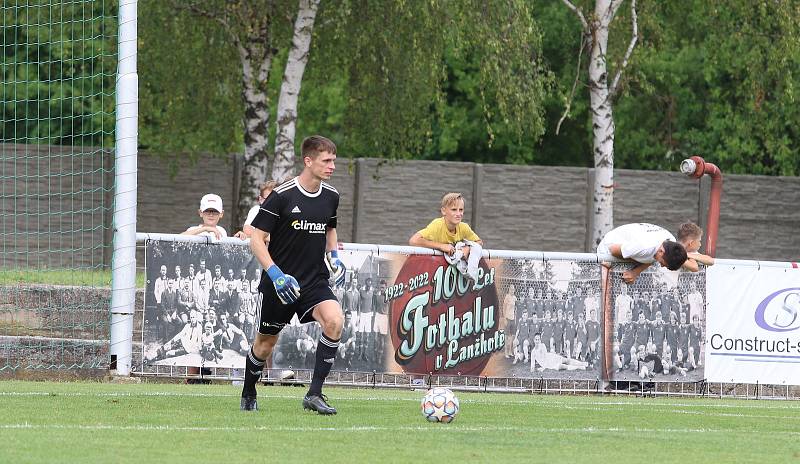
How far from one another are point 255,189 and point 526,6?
514cm

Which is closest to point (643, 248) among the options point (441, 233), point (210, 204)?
point (441, 233)

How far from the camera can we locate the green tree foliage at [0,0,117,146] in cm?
1744

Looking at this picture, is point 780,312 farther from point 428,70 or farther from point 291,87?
point 291,87

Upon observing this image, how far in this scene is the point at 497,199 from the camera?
85.7ft

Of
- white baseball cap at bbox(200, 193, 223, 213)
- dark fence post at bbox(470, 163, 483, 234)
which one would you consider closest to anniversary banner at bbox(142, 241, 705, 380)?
white baseball cap at bbox(200, 193, 223, 213)

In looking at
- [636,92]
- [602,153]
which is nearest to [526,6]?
[602,153]

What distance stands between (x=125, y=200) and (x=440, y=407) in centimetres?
497

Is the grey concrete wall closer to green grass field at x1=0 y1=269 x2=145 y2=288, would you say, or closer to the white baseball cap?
green grass field at x1=0 y1=269 x2=145 y2=288

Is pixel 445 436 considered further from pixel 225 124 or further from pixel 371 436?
pixel 225 124

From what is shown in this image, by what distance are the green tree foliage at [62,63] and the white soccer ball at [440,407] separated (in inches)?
248

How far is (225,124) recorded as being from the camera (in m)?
23.5

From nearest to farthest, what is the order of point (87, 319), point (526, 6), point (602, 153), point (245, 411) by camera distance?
point (245, 411) → point (87, 319) → point (526, 6) → point (602, 153)

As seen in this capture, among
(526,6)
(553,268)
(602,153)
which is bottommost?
(553,268)

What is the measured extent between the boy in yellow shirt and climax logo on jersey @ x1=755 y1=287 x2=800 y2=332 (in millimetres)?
3060
